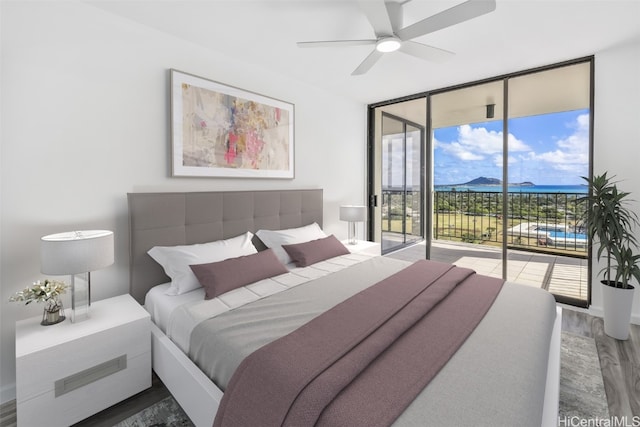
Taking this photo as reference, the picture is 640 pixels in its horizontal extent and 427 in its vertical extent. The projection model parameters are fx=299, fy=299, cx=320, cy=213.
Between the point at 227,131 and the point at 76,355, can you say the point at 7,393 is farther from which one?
the point at 227,131

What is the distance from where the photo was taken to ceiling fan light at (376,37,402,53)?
2016mm

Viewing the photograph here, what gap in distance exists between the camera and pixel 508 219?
370 cm

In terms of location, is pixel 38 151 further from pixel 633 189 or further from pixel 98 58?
pixel 633 189

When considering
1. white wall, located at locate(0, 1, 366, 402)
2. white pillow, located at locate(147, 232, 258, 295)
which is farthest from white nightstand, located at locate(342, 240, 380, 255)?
white wall, located at locate(0, 1, 366, 402)

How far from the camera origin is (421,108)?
4.55 metres

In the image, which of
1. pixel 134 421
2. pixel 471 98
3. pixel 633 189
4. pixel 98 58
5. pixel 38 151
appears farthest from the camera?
pixel 471 98

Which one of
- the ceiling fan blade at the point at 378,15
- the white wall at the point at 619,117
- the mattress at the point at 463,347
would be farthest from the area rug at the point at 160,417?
the white wall at the point at 619,117

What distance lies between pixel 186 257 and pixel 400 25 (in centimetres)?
223

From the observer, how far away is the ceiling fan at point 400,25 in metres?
1.65

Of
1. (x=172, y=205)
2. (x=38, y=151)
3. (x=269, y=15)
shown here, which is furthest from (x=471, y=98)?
(x=38, y=151)

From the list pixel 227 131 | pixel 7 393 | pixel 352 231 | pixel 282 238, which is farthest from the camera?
pixel 352 231

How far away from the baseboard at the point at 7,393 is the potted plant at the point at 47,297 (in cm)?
53

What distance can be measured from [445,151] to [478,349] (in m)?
Result: 3.50

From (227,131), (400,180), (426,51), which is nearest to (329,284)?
(227,131)
